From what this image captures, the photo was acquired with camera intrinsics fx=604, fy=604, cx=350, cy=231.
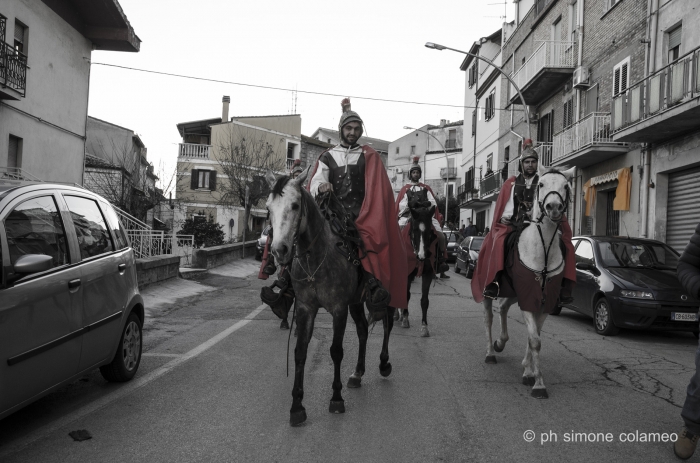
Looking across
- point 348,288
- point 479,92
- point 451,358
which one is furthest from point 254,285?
point 479,92

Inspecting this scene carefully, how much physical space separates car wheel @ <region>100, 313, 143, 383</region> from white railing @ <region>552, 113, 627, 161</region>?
58.5ft

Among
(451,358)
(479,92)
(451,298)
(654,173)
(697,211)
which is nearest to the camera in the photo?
(451,358)

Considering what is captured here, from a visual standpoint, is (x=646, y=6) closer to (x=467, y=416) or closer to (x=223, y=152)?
(x=467, y=416)

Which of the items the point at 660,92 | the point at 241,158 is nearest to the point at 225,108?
the point at 241,158

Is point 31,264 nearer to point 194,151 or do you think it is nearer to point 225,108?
point 194,151

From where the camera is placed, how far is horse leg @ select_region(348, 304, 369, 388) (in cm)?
576

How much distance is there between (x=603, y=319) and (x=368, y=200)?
6376mm

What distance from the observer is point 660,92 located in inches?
646

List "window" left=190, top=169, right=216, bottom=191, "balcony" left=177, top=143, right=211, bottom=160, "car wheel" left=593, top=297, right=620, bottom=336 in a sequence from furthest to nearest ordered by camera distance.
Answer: "balcony" left=177, top=143, right=211, bottom=160 < "window" left=190, top=169, right=216, bottom=191 < "car wheel" left=593, top=297, right=620, bottom=336

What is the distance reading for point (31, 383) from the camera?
4.22 metres

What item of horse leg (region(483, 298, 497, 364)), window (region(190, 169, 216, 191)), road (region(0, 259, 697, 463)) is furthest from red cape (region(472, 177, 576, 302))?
window (region(190, 169, 216, 191))

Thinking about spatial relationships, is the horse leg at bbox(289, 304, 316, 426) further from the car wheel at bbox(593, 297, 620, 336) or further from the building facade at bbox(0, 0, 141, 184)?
the building facade at bbox(0, 0, 141, 184)

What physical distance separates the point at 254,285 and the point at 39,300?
42.1 feet

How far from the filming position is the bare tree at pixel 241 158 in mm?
40625
